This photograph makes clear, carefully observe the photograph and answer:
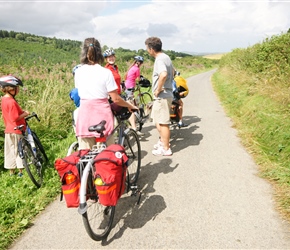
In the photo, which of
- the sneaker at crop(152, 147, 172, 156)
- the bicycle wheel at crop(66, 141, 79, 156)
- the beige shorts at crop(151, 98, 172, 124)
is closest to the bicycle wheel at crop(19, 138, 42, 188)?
the bicycle wheel at crop(66, 141, 79, 156)

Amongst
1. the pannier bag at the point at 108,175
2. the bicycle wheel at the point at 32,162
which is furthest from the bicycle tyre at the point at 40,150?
the pannier bag at the point at 108,175

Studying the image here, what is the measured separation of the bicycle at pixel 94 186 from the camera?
7.66 ft

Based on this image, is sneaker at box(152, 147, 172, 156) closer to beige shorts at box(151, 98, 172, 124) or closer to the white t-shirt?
beige shorts at box(151, 98, 172, 124)

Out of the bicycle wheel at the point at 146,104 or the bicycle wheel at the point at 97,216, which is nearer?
the bicycle wheel at the point at 97,216

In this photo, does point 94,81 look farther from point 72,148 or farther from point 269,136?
point 269,136

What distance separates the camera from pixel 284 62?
27.6 ft

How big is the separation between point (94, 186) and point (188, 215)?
4.27ft

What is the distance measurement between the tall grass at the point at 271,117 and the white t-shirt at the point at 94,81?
2.76 metres

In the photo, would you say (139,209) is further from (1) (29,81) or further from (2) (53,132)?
(1) (29,81)

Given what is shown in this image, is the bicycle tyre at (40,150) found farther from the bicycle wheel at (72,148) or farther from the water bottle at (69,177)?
the water bottle at (69,177)

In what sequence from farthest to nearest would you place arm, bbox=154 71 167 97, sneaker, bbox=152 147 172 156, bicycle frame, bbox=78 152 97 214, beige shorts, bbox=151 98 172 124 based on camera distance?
1. sneaker, bbox=152 147 172 156
2. beige shorts, bbox=151 98 172 124
3. arm, bbox=154 71 167 97
4. bicycle frame, bbox=78 152 97 214

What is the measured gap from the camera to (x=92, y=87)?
2.74 metres

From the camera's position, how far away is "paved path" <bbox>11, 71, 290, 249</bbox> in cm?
257

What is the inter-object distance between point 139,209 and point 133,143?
1.14 m
